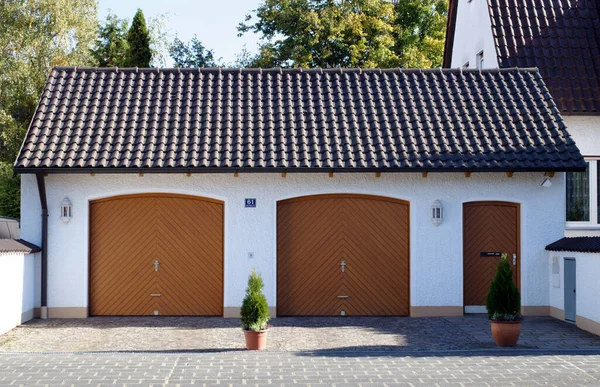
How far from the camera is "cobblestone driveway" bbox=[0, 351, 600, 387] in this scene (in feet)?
33.7

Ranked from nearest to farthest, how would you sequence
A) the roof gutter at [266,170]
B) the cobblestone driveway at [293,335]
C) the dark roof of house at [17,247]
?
the cobblestone driveway at [293,335] → the dark roof of house at [17,247] → the roof gutter at [266,170]

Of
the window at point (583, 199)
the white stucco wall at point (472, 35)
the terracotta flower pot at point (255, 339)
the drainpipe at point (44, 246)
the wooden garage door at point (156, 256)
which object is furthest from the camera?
the white stucco wall at point (472, 35)

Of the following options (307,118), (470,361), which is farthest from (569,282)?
(307,118)

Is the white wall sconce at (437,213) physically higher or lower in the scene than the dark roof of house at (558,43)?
lower

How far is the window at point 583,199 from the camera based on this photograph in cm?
1989

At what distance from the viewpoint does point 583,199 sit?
20.0m

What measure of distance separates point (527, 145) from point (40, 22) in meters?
29.4

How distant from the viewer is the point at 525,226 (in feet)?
55.6

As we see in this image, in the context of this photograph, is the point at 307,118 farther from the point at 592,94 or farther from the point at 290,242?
the point at 592,94

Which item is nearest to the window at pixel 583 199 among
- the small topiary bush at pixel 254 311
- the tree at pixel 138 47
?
the small topiary bush at pixel 254 311

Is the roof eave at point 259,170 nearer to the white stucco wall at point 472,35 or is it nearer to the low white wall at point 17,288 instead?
the low white wall at point 17,288

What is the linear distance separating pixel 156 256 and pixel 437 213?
5690 millimetres

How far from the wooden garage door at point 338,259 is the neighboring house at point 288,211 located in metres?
0.03

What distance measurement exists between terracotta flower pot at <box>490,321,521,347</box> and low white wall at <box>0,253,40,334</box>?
27.0 feet
